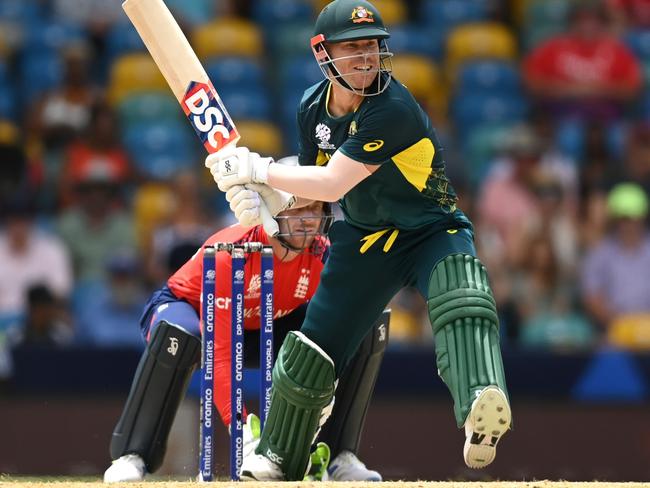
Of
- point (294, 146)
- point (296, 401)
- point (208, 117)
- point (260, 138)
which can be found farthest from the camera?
point (294, 146)

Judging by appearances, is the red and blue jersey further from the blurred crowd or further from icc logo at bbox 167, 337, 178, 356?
the blurred crowd

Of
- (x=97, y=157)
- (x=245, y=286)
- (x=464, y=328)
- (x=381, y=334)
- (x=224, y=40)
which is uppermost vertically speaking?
(x=224, y=40)

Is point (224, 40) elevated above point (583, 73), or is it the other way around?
point (224, 40)

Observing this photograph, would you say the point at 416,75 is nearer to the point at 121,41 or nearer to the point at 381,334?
the point at 121,41

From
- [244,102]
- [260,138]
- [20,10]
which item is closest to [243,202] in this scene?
[260,138]

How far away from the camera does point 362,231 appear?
5.07 m

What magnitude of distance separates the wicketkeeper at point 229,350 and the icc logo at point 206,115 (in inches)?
16.9

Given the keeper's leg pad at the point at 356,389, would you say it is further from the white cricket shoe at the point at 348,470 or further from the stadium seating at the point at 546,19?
the stadium seating at the point at 546,19

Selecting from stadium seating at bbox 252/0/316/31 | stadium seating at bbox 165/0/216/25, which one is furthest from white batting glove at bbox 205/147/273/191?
stadium seating at bbox 252/0/316/31

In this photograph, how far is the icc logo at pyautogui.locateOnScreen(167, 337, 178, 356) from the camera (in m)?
5.56

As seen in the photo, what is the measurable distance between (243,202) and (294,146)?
496cm

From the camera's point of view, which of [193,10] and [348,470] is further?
[193,10]

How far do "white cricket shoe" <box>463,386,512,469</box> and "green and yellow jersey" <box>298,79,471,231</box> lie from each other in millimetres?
735

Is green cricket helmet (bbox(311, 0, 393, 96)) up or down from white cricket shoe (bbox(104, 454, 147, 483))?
up
